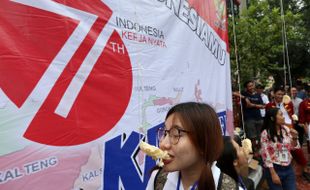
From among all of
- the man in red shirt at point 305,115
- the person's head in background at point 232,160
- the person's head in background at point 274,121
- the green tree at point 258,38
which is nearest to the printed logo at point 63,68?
the person's head in background at point 232,160

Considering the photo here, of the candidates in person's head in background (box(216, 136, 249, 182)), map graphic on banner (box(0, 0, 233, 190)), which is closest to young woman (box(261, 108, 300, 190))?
map graphic on banner (box(0, 0, 233, 190))

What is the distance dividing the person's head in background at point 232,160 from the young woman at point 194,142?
0.62 meters

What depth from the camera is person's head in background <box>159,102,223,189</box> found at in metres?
1.31

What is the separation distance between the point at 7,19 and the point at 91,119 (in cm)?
68

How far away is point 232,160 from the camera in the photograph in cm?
210

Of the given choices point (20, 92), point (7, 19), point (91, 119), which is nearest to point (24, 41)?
point (7, 19)

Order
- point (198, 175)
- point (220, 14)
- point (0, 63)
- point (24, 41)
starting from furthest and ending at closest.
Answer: point (220, 14)
point (24, 41)
point (0, 63)
point (198, 175)

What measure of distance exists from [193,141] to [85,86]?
918 mm

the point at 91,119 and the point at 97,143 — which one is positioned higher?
the point at 91,119

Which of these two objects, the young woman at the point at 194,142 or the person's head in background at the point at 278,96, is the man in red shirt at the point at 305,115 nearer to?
the person's head in background at the point at 278,96

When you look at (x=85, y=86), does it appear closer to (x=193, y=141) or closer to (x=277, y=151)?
(x=193, y=141)

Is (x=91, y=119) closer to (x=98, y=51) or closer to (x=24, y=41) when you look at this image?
(x=98, y=51)

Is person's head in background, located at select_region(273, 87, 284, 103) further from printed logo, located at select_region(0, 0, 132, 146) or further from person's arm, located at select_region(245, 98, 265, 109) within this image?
printed logo, located at select_region(0, 0, 132, 146)

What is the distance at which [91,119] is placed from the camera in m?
2.08
